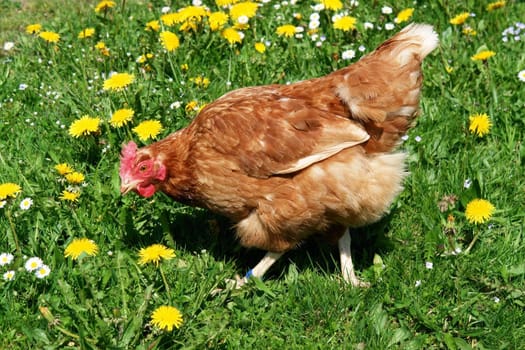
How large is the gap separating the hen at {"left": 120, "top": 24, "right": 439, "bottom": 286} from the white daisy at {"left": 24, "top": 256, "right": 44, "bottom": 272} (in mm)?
604

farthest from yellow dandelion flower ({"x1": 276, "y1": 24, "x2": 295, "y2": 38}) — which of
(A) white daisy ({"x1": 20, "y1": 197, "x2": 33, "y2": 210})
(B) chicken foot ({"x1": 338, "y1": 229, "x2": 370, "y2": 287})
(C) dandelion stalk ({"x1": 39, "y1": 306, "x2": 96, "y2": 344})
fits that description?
(C) dandelion stalk ({"x1": 39, "y1": 306, "x2": 96, "y2": 344})

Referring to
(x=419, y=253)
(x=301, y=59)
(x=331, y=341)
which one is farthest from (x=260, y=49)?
(x=331, y=341)

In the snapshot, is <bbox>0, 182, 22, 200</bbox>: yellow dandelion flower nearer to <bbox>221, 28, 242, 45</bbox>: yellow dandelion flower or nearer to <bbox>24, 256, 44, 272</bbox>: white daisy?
<bbox>24, 256, 44, 272</bbox>: white daisy

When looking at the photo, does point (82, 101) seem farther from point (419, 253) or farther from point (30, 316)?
point (419, 253)

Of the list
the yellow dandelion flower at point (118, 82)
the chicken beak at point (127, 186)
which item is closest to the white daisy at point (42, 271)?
the chicken beak at point (127, 186)

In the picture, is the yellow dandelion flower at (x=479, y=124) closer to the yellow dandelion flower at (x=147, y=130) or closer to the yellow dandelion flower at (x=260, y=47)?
the yellow dandelion flower at (x=260, y=47)

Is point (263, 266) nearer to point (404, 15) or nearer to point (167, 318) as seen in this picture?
point (167, 318)

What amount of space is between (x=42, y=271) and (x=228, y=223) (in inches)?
52.2

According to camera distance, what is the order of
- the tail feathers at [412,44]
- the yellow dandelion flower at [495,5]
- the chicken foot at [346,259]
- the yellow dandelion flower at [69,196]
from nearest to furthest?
the tail feathers at [412,44]
the yellow dandelion flower at [69,196]
the chicken foot at [346,259]
the yellow dandelion flower at [495,5]

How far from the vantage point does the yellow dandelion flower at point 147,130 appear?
4.49 meters

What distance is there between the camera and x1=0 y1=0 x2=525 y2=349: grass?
12.1ft

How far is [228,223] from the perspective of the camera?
462 centimetres

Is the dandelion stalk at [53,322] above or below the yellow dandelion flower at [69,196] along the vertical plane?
below

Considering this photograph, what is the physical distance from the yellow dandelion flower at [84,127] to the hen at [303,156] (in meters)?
0.70
